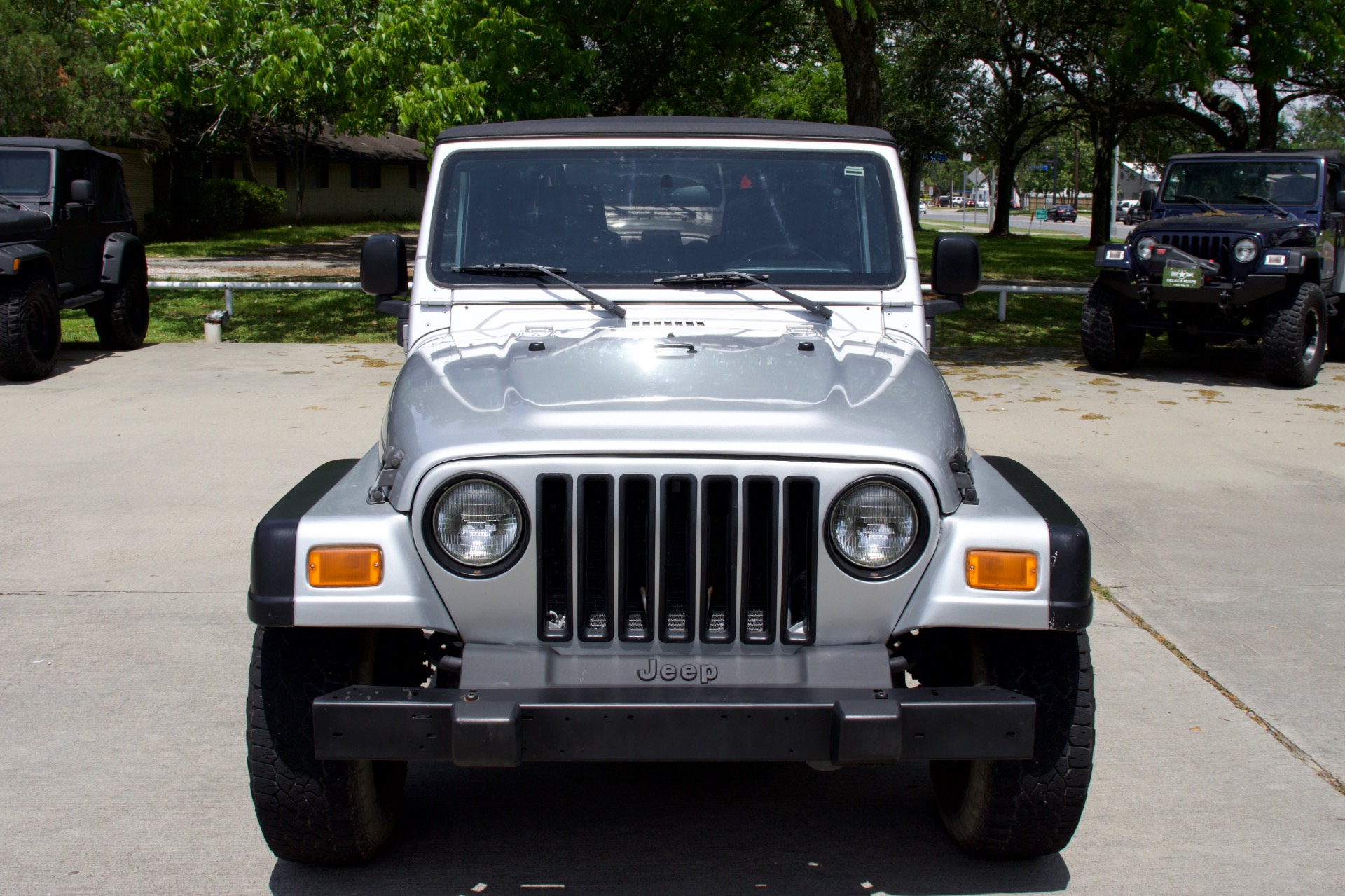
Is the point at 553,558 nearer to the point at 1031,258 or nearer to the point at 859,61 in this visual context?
the point at 859,61

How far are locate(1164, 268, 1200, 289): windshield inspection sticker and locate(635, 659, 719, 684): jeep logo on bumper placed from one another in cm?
935

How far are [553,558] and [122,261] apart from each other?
11.0 meters

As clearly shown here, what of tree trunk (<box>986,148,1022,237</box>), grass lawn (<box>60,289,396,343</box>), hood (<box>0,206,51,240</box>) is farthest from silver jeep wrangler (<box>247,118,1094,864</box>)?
tree trunk (<box>986,148,1022,237</box>)

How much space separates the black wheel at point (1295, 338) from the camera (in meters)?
10.7

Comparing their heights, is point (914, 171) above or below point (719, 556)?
above

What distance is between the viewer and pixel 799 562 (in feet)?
8.83

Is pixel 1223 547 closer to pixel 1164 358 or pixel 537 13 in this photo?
pixel 1164 358

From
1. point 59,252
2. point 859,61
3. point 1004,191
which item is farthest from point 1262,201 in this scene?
point 1004,191

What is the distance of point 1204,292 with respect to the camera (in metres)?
10.8

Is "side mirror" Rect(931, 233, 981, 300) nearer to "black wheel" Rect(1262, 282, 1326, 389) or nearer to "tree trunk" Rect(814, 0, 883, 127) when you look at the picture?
"black wheel" Rect(1262, 282, 1326, 389)

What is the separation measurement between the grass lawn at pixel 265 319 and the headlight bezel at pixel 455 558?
11443 millimetres

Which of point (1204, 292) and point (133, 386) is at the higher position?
point (1204, 292)

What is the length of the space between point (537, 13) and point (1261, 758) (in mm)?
12113

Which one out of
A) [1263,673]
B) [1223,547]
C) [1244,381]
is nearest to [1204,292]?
[1244,381]
